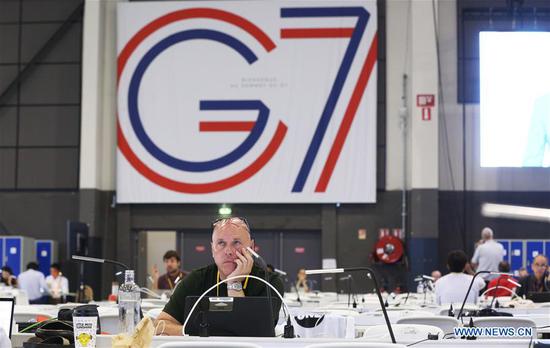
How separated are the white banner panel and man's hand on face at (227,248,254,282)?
38.3 ft

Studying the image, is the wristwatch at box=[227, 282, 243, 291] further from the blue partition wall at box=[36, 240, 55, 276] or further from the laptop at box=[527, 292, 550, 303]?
the blue partition wall at box=[36, 240, 55, 276]

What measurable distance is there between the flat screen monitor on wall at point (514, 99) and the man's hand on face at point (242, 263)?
11.3 metres

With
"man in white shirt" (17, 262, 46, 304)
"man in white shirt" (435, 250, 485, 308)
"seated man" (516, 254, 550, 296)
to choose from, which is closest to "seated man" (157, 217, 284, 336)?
"man in white shirt" (435, 250, 485, 308)

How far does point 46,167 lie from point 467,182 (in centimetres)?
793

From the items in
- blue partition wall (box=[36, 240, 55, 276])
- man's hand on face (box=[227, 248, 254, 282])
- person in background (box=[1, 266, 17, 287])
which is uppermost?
man's hand on face (box=[227, 248, 254, 282])

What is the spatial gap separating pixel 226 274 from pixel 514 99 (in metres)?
11.5

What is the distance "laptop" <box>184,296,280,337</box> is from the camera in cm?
375

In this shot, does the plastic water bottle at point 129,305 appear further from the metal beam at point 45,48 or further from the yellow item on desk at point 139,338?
the metal beam at point 45,48

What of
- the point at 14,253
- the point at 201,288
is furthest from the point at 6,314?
the point at 14,253

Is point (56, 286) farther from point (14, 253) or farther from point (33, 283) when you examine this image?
point (14, 253)

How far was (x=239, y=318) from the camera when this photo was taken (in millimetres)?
3758

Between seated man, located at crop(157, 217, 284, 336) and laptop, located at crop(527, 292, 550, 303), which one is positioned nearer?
seated man, located at crop(157, 217, 284, 336)

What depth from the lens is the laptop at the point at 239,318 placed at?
3.75 m

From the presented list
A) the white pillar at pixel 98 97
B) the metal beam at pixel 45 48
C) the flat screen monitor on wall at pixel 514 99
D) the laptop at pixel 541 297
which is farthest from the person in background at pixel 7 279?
the laptop at pixel 541 297
